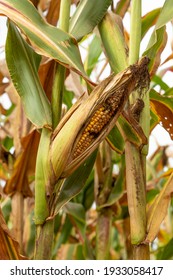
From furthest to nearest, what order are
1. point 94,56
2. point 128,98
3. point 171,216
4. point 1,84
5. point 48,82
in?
point 171,216
point 94,56
point 1,84
point 48,82
point 128,98

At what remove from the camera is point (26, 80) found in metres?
0.86

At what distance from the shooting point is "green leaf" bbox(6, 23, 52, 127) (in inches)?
32.7

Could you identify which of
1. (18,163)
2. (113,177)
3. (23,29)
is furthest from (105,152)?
(23,29)

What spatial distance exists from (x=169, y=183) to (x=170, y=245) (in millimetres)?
321

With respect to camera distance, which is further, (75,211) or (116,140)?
(75,211)

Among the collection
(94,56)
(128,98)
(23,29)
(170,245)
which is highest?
(94,56)

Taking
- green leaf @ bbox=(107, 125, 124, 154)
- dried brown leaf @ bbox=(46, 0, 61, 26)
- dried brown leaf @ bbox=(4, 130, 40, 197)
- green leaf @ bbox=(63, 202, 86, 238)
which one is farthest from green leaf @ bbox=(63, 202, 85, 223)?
dried brown leaf @ bbox=(46, 0, 61, 26)

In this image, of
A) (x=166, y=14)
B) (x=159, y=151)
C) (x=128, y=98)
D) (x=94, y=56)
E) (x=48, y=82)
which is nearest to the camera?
(x=128, y=98)

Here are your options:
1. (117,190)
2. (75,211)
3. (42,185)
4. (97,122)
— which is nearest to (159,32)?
(97,122)

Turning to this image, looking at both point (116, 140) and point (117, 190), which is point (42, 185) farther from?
point (117, 190)

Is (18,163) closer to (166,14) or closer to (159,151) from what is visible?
(166,14)

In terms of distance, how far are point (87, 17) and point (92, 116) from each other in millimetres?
233

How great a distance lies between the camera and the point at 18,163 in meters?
1.22

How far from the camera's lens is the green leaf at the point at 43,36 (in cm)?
81
